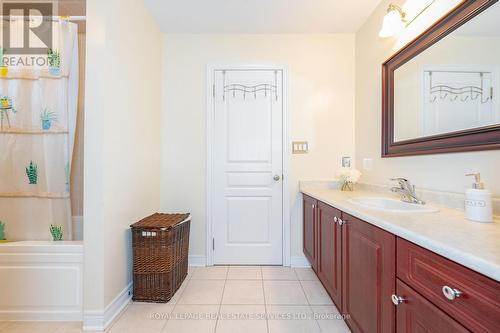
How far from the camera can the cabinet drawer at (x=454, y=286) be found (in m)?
0.56

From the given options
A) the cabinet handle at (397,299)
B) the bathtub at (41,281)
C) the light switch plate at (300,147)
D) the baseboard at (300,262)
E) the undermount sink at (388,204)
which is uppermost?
the light switch plate at (300,147)

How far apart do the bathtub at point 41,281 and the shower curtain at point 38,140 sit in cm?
23

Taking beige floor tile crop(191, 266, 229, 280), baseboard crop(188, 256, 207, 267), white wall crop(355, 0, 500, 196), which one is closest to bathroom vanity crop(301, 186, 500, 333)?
white wall crop(355, 0, 500, 196)

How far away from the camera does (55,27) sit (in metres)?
1.78

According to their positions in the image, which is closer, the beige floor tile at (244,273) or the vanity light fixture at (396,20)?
the vanity light fixture at (396,20)

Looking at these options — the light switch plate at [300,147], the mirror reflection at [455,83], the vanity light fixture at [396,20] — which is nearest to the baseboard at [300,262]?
the light switch plate at [300,147]

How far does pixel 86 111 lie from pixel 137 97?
523mm

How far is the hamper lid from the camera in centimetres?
177

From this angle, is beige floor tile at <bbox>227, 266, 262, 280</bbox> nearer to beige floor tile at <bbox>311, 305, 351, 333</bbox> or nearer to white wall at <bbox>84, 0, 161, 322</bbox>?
beige floor tile at <bbox>311, 305, 351, 333</bbox>

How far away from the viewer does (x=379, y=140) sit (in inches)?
79.0

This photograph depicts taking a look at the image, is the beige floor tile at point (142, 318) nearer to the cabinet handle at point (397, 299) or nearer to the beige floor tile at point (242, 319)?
the beige floor tile at point (242, 319)

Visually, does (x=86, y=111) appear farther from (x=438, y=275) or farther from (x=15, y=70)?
(x=438, y=275)

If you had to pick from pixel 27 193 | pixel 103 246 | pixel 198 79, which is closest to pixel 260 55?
pixel 198 79

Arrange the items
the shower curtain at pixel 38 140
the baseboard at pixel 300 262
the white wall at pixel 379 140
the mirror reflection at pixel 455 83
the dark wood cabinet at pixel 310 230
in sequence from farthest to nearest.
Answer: the baseboard at pixel 300 262, the dark wood cabinet at pixel 310 230, the shower curtain at pixel 38 140, the white wall at pixel 379 140, the mirror reflection at pixel 455 83
